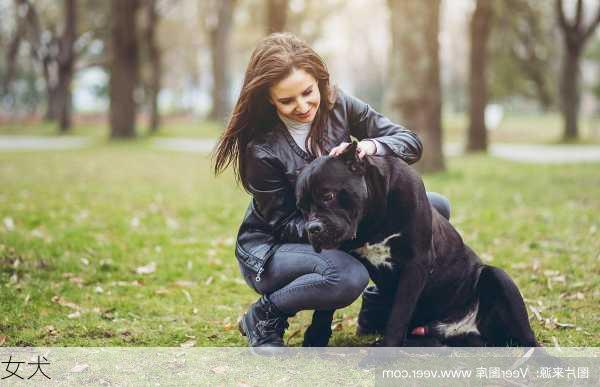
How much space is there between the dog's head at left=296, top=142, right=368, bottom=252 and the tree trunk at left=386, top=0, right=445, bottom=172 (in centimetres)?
929

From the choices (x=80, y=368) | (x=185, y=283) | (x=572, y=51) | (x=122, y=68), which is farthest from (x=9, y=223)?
(x=572, y=51)

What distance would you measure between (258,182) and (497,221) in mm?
5322

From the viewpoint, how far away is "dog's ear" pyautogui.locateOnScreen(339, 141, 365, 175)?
133 inches

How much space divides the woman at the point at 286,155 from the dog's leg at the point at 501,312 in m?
0.70

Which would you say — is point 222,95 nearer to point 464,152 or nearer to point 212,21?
point 212,21

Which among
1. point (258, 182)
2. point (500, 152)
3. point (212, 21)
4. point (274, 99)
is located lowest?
point (500, 152)

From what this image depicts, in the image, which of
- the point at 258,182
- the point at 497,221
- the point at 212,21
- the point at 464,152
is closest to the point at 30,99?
the point at 212,21

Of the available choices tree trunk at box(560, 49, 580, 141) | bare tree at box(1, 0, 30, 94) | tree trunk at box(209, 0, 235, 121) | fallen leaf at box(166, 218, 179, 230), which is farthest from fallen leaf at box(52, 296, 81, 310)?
bare tree at box(1, 0, 30, 94)

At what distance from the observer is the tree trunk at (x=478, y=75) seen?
18297mm

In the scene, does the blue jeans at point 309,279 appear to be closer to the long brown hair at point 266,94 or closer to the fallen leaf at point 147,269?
the long brown hair at point 266,94

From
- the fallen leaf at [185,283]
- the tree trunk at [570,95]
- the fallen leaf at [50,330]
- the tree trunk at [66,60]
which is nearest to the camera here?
the fallen leaf at [50,330]

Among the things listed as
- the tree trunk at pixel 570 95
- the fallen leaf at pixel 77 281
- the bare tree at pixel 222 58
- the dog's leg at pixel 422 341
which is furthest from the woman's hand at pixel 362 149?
the bare tree at pixel 222 58

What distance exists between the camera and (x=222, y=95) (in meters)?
35.1

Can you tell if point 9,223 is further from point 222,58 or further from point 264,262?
point 222,58
